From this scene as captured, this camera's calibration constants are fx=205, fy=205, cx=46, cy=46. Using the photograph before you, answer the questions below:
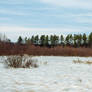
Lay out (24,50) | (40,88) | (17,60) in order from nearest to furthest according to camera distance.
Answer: (40,88) < (17,60) < (24,50)

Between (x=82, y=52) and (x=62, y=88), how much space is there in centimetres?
2060

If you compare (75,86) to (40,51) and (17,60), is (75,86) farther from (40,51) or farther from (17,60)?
(40,51)

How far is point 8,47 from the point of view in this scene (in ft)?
73.6

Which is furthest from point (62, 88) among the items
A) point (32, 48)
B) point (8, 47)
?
point (32, 48)

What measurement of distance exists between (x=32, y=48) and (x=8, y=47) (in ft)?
17.0

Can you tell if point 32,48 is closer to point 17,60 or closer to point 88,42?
point 17,60

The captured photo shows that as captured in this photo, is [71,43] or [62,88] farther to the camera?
[71,43]

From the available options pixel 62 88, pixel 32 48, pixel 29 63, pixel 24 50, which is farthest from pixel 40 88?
pixel 32 48

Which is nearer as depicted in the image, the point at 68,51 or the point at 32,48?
the point at 68,51

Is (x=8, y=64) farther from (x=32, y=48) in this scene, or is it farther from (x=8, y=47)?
(x=32, y=48)

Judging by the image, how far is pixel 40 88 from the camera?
5.15 meters

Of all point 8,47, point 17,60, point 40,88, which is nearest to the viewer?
point 40,88

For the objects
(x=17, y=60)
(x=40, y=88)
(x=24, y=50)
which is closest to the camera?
(x=40, y=88)

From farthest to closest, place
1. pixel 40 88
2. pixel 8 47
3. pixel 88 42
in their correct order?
pixel 88 42 < pixel 8 47 < pixel 40 88
